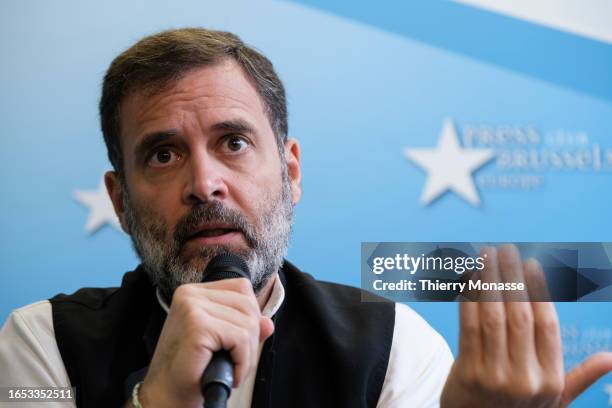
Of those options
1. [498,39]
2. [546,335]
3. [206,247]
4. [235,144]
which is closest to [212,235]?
[206,247]

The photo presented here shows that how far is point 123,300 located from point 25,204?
52cm

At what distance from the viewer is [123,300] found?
58.9 inches

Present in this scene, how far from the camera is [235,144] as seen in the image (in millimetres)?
1346

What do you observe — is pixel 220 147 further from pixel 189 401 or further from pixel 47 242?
pixel 47 242

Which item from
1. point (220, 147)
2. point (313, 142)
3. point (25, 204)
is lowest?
point (220, 147)

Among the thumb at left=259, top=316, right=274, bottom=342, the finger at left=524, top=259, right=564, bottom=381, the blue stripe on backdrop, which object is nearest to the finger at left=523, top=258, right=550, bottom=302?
the finger at left=524, top=259, right=564, bottom=381

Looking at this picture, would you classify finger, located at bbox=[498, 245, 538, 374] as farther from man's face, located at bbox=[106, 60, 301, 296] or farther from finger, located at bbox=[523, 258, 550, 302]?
man's face, located at bbox=[106, 60, 301, 296]

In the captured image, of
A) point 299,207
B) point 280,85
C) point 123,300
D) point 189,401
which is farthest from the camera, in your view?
point 299,207

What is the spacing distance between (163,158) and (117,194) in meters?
0.27

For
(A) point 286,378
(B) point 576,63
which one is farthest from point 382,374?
(B) point 576,63

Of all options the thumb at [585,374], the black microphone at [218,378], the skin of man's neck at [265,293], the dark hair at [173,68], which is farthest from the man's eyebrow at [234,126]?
the thumb at [585,374]

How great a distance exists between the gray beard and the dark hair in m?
0.14

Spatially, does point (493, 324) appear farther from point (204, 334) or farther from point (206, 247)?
point (206, 247)

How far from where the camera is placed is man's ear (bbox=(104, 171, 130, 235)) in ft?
5.00
